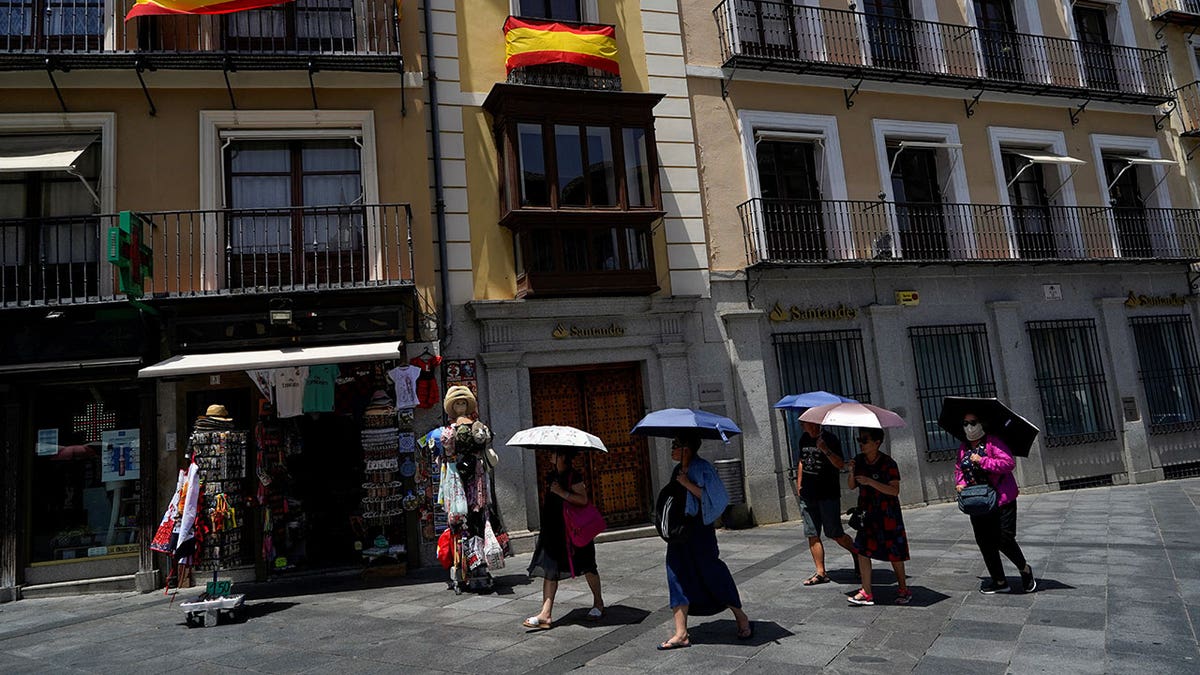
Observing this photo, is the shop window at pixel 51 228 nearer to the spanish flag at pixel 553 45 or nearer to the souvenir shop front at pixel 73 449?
the souvenir shop front at pixel 73 449

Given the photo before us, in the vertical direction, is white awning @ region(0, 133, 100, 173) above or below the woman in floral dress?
above

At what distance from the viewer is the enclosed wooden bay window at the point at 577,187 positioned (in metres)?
11.7

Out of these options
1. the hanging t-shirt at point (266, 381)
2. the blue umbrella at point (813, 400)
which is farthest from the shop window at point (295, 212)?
the blue umbrella at point (813, 400)

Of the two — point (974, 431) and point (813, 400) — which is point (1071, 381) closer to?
point (813, 400)

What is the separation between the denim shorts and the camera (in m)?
7.65

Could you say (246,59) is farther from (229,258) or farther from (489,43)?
(489,43)

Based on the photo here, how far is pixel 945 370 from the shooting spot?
1441cm

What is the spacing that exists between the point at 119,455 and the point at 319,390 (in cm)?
296

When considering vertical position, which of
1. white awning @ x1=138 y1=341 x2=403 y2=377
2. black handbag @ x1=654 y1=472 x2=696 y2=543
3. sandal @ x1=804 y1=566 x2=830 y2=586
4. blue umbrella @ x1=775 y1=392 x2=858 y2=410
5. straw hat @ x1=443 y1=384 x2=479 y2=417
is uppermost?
white awning @ x1=138 y1=341 x2=403 y2=377

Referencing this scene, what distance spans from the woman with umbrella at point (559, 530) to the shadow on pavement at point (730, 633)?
1008 millimetres

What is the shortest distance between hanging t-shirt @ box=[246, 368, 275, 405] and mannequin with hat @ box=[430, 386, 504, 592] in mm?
2937

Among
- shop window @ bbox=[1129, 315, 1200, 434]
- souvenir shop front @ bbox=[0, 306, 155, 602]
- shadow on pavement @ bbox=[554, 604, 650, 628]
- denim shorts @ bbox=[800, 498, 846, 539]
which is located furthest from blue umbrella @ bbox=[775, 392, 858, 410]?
shop window @ bbox=[1129, 315, 1200, 434]

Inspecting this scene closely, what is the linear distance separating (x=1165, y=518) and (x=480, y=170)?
1163 cm

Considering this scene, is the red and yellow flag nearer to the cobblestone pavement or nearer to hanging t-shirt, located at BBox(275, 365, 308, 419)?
hanging t-shirt, located at BBox(275, 365, 308, 419)
